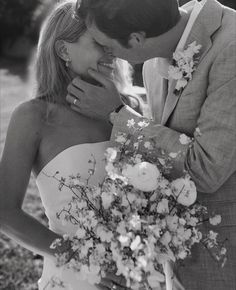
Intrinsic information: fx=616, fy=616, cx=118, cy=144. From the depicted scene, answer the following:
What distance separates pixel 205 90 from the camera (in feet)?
10.2

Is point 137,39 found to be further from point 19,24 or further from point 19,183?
point 19,24

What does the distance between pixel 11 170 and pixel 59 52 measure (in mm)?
777

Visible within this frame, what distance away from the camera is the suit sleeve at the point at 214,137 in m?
2.94

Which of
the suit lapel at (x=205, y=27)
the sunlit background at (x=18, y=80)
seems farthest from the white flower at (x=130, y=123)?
the sunlit background at (x=18, y=80)

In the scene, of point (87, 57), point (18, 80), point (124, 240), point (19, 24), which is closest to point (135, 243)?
point (124, 240)

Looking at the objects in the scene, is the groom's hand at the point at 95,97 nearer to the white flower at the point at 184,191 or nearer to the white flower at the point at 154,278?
the white flower at the point at 184,191

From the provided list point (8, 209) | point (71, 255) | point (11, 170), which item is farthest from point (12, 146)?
point (71, 255)

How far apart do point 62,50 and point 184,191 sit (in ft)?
4.43

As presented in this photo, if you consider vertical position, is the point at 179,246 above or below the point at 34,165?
above

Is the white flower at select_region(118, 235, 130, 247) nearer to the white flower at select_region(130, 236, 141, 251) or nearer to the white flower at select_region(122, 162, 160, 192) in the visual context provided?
the white flower at select_region(130, 236, 141, 251)

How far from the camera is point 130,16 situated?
3010 mm

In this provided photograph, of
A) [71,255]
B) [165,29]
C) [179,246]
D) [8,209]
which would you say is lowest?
[8,209]

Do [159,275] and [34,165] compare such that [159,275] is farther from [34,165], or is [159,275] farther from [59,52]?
[59,52]

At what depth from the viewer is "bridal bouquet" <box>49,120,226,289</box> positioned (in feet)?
8.58
